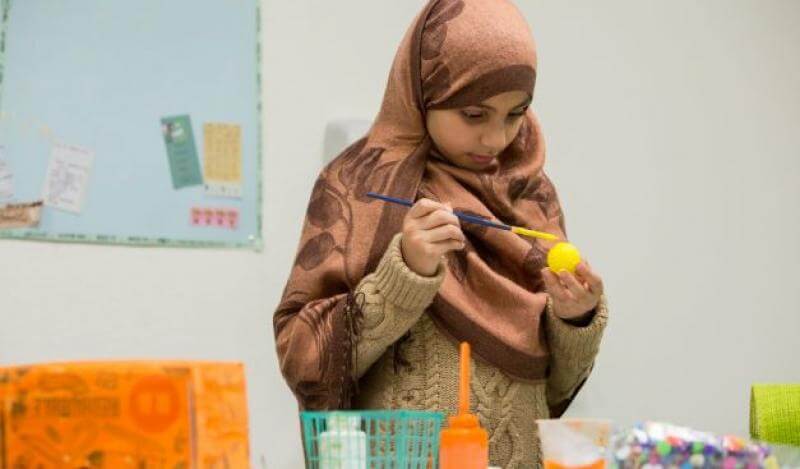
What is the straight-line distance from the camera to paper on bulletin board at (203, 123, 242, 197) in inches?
83.8

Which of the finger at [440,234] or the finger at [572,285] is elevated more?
the finger at [440,234]

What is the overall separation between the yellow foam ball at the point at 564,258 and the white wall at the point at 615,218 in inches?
36.2

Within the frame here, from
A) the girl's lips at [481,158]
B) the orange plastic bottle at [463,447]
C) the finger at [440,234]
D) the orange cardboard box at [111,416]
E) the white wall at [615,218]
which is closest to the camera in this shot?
the orange cardboard box at [111,416]

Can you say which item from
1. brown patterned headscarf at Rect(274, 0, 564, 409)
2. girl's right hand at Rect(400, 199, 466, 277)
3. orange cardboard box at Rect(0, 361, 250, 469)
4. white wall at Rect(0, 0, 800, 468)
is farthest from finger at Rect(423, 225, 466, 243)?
white wall at Rect(0, 0, 800, 468)

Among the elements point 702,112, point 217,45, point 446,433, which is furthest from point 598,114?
point 446,433

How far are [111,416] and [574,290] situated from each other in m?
0.79

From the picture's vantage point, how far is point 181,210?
210 centimetres

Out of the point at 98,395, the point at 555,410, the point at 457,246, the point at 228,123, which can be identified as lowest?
the point at 555,410

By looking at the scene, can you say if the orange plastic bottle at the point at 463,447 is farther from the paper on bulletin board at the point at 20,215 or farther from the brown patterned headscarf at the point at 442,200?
the paper on bulletin board at the point at 20,215

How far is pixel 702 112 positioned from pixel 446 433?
1993mm

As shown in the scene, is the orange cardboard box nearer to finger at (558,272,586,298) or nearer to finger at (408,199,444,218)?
finger at (408,199,444,218)

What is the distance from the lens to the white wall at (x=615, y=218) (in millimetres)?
2043

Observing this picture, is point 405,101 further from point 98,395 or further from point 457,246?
point 98,395

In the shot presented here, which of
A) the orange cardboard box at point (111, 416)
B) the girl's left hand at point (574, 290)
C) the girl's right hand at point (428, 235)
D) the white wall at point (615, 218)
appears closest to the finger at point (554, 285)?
the girl's left hand at point (574, 290)
